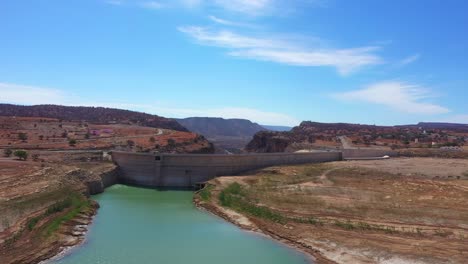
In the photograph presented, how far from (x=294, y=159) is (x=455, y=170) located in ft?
78.2

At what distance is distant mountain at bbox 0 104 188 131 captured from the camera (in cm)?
16075

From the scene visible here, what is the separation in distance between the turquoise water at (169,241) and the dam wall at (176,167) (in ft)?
51.9

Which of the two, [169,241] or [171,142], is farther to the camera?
[171,142]

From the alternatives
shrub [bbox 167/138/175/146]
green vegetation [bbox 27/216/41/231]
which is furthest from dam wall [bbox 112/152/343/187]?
green vegetation [bbox 27/216/41/231]

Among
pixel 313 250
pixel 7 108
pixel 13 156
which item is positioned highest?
pixel 7 108

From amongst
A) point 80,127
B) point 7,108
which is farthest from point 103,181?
point 7,108

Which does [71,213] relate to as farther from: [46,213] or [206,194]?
[206,194]

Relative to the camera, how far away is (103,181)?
64188 millimetres

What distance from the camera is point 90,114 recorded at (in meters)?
176

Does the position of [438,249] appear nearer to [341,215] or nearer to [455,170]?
[341,215]

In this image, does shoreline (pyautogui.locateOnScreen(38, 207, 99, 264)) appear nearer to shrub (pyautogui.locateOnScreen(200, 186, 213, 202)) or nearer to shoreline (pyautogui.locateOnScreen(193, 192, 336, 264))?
shoreline (pyautogui.locateOnScreen(193, 192, 336, 264))

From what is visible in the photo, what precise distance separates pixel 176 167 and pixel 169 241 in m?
32.1

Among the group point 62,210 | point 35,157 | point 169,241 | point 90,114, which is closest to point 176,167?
point 35,157

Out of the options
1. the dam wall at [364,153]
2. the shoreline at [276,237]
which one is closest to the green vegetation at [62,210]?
the shoreline at [276,237]
